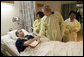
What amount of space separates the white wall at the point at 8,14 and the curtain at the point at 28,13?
0.11 metres

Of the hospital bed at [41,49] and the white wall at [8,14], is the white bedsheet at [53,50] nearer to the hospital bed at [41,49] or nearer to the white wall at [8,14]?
the hospital bed at [41,49]

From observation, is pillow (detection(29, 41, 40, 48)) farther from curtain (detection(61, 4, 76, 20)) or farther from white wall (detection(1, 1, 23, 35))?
curtain (detection(61, 4, 76, 20))

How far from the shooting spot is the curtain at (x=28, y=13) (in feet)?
7.36

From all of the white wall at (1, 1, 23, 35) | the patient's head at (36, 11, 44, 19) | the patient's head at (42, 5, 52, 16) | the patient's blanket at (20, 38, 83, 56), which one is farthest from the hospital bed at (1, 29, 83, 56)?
the patient's head at (36, 11, 44, 19)

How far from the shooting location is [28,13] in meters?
2.28

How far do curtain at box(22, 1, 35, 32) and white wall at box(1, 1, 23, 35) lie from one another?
11 centimetres

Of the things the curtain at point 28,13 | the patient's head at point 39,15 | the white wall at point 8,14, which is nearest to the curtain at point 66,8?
the patient's head at point 39,15

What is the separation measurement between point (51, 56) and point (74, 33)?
3.10ft

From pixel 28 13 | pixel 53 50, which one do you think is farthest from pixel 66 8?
pixel 53 50

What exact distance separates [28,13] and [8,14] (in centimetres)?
39

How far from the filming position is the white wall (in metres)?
2.08

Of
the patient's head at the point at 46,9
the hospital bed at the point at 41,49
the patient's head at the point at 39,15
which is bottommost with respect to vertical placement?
the hospital bed at the point at 41,49

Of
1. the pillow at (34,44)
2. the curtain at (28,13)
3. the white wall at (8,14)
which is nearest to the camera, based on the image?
the pillow at (34,44)

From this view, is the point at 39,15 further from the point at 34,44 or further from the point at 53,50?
the point at 53,50
